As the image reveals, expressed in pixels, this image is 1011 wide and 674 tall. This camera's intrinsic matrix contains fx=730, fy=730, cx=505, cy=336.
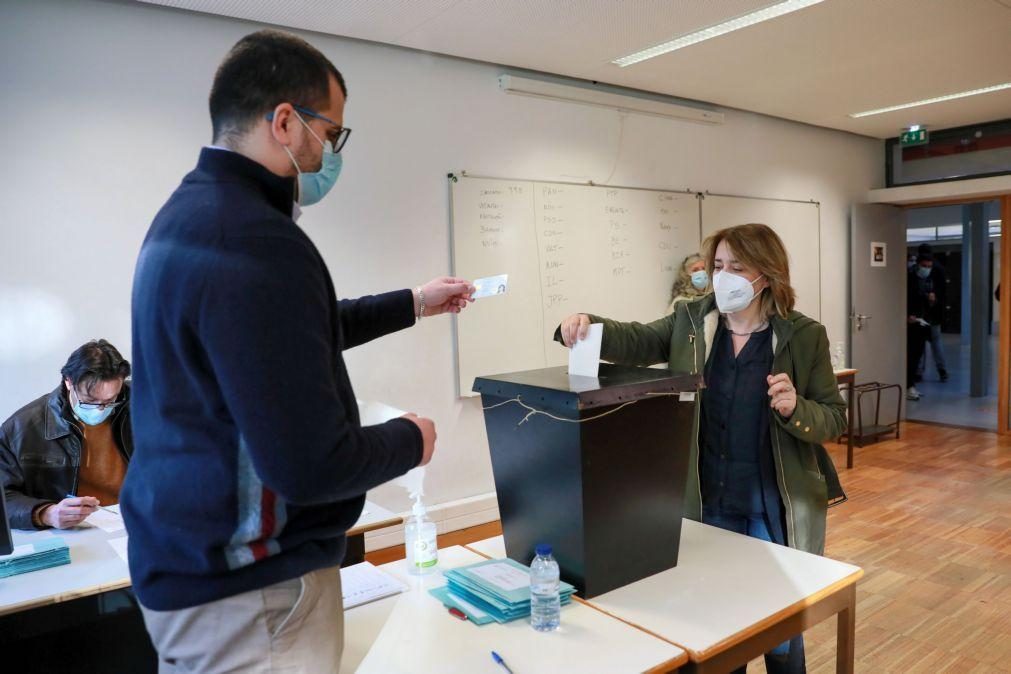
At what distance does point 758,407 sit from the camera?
76.6 inches

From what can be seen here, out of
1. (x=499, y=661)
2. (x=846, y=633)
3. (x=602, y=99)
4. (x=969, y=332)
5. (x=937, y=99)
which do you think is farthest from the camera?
(x=969, y=332)

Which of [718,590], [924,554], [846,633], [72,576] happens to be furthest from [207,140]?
[924,554]

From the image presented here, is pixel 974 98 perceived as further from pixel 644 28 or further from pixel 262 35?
pixel 262 35

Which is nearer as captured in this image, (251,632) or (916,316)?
(251,632)

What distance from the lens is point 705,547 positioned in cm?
172

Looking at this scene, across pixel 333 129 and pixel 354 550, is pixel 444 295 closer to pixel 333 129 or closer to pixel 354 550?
pixel 333 129

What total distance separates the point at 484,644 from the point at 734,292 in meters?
1.20

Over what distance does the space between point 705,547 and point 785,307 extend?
722 mm

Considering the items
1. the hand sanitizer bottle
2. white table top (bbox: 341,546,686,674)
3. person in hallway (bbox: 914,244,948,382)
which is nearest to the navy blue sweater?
white table top (bbox: 341,546,686,674)

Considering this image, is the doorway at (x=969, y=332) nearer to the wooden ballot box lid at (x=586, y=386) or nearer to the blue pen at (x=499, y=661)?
the wooden ballot box lid at (x=586, y=386)

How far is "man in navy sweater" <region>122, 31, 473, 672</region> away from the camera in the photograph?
2.69ft

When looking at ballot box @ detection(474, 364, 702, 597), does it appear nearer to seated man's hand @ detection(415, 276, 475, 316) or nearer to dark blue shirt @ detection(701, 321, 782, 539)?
seated man's hand @ detection(415, 276, 475, 316)

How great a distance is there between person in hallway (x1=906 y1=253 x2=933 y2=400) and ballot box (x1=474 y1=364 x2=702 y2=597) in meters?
Result: 7.41

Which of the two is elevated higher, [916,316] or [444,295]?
[444,295]
